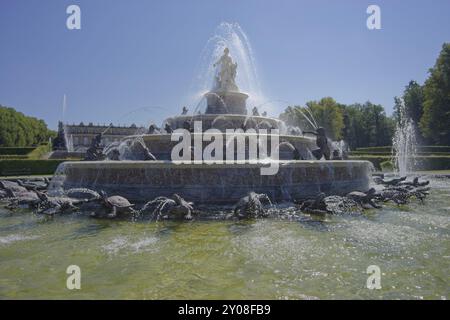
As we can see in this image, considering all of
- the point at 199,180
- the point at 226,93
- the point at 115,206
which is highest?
the point at 226,93

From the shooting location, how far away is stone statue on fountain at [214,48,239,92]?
24.1 m

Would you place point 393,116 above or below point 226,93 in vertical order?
above

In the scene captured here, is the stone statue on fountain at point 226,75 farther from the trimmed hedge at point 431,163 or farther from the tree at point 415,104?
the tree at point 415,104

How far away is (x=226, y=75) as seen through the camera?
79.4 feet

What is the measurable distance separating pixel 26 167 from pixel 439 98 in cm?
4670

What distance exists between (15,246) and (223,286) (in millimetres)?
4193

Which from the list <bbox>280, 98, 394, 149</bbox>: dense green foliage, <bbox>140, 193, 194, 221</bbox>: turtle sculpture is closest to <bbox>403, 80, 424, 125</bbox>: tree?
<bbox>280, 98, 394, 149</bbox>: dense green foliage

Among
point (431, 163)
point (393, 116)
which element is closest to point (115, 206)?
point (431, 163)

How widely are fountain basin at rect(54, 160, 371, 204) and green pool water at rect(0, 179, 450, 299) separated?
213 cm

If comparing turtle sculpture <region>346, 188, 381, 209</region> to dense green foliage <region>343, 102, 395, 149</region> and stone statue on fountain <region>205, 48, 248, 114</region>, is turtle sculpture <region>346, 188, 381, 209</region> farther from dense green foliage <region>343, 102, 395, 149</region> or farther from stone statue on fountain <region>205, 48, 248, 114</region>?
dense green foliage <region>343, 102, 395, 149</region>

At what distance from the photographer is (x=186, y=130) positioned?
14508 mm

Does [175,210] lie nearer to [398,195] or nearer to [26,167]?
[398,195]
